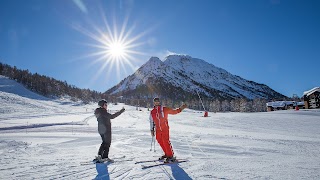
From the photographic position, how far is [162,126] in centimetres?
857

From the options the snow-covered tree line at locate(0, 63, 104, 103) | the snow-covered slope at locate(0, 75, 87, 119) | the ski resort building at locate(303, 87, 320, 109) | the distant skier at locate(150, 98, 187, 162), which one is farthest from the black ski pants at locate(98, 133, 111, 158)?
the snow-covered tree line at locate(0, 63, 104, 103)

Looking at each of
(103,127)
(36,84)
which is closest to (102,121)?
(103,127)

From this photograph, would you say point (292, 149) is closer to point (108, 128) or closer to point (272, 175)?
point (272, 175)

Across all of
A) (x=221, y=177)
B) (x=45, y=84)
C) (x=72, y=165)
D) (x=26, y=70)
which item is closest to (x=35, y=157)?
(x=72, y=165)

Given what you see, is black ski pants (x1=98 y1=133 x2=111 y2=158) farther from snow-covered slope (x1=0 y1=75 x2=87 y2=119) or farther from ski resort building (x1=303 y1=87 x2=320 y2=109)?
snow-covered slope (x1=0 y1=75 x2=87 y2=119)

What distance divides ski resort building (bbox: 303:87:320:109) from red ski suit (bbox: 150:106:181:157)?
161 feet

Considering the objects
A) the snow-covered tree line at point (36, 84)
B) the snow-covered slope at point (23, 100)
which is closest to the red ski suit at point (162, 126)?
the snow-covered slope at point (23, 100)

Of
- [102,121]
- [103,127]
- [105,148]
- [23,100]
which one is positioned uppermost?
[23,100]

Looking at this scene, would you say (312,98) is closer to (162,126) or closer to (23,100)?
(162,126)

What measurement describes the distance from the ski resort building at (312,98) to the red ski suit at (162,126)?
49162 mm

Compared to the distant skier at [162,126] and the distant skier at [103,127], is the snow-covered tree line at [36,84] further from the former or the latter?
the distant skier at [162,126]

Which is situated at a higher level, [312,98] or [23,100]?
[23,100]

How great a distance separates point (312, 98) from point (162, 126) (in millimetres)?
50867

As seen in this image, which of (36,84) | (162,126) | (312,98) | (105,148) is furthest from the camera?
(36,84)
